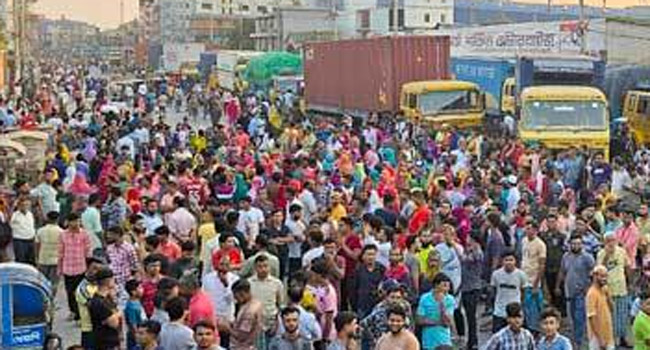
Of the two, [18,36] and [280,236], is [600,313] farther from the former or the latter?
[18,36]

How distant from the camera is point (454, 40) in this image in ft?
174

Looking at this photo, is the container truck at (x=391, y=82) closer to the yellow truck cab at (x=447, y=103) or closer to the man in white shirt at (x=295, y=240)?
the yellow truck cab at (x=447, y=103)

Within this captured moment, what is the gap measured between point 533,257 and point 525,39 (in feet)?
113

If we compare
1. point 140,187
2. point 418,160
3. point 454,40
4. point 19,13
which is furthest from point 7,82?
point 140,187

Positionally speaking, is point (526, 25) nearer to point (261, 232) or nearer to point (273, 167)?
point (273, 167)

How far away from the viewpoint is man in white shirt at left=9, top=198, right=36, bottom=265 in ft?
47.3

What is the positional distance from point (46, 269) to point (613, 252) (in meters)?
6.45

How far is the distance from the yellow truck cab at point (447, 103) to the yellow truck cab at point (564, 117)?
5.47 metres

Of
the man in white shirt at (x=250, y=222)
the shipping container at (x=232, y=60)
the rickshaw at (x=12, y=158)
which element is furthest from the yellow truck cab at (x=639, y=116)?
the shipping container at (x=232, y=60)

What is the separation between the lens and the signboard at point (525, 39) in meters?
42.4

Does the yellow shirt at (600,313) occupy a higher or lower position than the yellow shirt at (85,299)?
lower

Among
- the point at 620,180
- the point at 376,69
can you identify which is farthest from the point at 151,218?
the point at 376,69

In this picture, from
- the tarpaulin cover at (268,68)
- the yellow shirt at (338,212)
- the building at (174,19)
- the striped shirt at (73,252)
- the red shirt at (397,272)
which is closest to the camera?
the red shirt at (397,272)

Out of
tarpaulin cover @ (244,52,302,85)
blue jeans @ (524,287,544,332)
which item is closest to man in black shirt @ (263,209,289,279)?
blue jeans @ (524,287,544,332)
